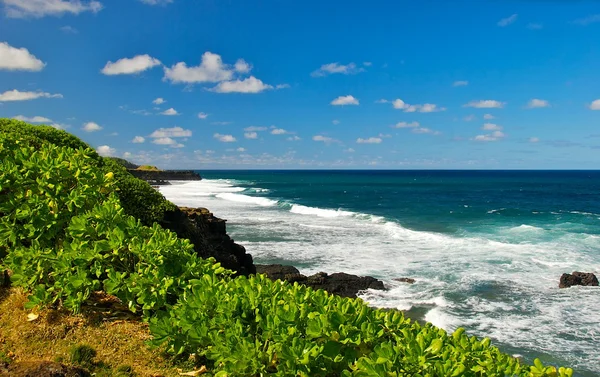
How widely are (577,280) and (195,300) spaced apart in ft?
67.0

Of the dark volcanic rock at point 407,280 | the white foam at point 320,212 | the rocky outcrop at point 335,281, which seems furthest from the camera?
the white foam at point 320,212

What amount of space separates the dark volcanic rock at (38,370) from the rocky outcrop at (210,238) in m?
5.99

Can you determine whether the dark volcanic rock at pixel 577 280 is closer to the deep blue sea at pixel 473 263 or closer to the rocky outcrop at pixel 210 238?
the deep blue sea at pixel 473 263

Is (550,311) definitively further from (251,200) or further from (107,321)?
(251,200)

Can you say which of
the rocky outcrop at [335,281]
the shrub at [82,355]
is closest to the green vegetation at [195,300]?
the shrub at [82,355]

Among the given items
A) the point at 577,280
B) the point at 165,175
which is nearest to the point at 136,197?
the point at 577,280

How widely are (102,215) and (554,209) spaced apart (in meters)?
63.5

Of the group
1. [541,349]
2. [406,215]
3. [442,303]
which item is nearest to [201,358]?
[541,349]

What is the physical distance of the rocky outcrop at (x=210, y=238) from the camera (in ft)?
35.3

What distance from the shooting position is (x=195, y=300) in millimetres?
4188

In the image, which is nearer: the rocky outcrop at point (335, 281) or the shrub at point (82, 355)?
the shrub at point (82, 355)

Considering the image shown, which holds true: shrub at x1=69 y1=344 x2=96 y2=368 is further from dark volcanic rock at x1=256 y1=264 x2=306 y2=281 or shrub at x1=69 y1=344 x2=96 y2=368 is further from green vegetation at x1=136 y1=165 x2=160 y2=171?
green vegetation at x1=136 y1=165 x2=160 y2=171

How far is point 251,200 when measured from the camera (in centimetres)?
6394

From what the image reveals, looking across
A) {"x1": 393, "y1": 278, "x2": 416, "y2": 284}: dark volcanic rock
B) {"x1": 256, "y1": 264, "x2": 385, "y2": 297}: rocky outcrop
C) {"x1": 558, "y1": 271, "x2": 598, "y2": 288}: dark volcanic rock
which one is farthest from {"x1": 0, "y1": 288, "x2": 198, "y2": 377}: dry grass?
{"x1": 558, "y1": 271, "x2": 598, "y2": 288}: dark volcanic rock
